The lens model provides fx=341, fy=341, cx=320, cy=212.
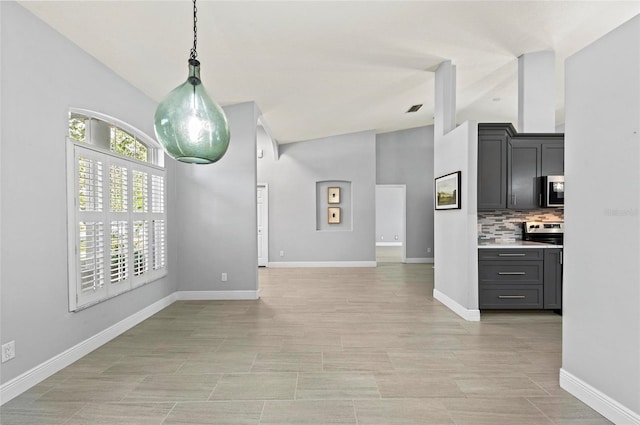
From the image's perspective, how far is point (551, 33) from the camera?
3973 mm

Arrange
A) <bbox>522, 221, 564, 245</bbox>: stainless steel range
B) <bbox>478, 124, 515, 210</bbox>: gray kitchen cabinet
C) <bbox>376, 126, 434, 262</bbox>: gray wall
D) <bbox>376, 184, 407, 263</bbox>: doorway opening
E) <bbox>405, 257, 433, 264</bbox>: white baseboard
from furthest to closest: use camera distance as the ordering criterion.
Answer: <bbox>376, 184, 407, 263</bbox>: doorway opening
<bbox>376, 126, 434, 262</bbox>: gray wall
<bbox>405, 257, 433, 264</bbox>: white baseboard
<bbox>522, 221, 564, 245</bbox>: stainless steel range
<bbox>478, 124, 515, 210</bbox>: gray kitchen cabinet

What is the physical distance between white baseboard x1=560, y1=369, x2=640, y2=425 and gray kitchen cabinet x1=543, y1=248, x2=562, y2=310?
2031mm

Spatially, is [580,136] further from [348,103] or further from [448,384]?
[348,103]

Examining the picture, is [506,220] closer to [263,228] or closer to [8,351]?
[263,228]

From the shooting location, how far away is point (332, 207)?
27.4 feet

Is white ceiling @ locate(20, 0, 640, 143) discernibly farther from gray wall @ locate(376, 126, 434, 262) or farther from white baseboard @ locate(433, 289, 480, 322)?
gray wall @ locate(376, 126, 434, 262)

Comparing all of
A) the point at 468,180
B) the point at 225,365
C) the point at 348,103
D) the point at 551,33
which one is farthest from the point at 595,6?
the point at 225,365

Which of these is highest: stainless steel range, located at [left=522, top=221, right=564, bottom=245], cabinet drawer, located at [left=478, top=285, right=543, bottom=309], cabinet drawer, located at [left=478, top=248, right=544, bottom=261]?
stainless steel range, located at [left=522, top=221, right=564, bottom=245]

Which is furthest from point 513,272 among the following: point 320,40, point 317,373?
point 320,40

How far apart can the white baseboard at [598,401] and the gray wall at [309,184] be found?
233 inches

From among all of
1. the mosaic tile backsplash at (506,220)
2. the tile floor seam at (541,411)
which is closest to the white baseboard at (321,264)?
the mosaic tile backsplash at (506,220)

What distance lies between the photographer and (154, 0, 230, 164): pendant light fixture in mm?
1754

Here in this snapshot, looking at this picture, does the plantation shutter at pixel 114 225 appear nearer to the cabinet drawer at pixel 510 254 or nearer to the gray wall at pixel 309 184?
the gray wall at pixel 309 184

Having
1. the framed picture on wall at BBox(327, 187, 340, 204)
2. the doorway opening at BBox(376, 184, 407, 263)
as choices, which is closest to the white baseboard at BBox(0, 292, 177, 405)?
the framed picture on wall at BBox(327, 187, 340, 204)
